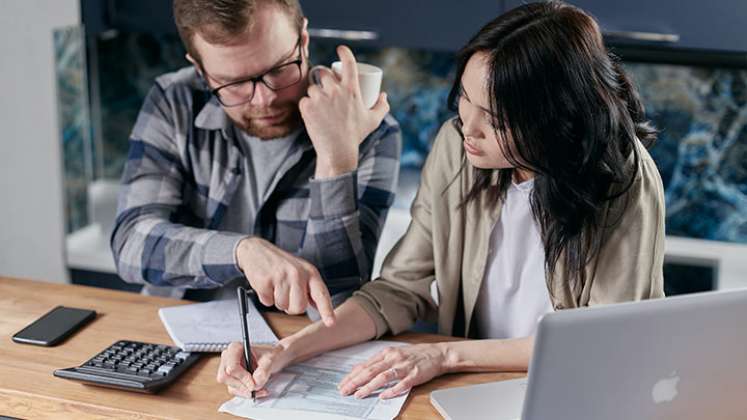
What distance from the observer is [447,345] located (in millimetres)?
1662

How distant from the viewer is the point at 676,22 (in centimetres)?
251

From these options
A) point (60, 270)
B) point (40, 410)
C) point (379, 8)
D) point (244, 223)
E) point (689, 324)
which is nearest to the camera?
point (689, 324)

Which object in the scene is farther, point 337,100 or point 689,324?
point 337,100

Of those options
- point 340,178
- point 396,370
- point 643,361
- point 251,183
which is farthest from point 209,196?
point 643,361

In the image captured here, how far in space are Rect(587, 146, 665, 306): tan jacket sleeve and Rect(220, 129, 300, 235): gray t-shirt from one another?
0.71 m

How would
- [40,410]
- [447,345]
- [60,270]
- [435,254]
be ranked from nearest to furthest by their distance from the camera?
[40,410] < [447,345] < [435,254] < [60,270]

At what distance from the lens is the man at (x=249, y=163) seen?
188cm

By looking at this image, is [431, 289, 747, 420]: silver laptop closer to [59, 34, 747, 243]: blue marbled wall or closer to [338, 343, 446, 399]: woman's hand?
[338, 343, 446, 399]: woman's hand

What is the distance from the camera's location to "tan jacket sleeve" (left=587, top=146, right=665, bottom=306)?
1.64m

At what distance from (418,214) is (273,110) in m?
0.36

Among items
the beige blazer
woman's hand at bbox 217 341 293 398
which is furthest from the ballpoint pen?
the beige blazer

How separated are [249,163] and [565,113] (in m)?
0.75

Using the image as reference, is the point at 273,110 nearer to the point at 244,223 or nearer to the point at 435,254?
the point at 244,223

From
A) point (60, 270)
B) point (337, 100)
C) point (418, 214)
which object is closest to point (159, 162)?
point (337, 100)
